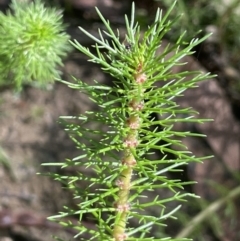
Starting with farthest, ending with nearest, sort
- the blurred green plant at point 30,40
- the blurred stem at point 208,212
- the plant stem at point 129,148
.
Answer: the blurred stem at point 208,212, the blurred green plant at point 30,40, the plant stem at point 129,148

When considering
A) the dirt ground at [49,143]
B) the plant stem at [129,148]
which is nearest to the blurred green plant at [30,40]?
the plant stem at [129,148]

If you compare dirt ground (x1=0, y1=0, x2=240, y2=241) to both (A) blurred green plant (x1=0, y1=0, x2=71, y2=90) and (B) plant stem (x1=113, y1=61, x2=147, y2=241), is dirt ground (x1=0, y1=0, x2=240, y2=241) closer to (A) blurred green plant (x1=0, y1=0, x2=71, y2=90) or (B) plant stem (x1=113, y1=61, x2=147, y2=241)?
(A) blurred green plant (x1=0, y1=0, x2=71, y2=90)

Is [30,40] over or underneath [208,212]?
over

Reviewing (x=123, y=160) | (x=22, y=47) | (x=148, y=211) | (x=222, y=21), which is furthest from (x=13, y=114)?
(x=123, y=160)

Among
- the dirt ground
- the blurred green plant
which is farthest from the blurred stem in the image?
the blurred green plant

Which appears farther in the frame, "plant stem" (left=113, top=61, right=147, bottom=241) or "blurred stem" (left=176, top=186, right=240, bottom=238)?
"blurred stem" (left=176, top=186, right=240, bottom=238)

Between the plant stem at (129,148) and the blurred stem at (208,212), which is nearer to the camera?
the plant stem at (129,148)

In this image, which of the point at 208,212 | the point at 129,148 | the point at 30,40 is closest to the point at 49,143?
the point at 208,212

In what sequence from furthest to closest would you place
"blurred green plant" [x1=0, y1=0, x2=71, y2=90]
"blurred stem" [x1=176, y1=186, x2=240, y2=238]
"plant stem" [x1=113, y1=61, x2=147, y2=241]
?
"blurred stem" [x1=176, y1=186, x2=240, y2=238], "blurred green plant" [x1=0, y1=0, x2=71, y2=90], "plant stem" [x1=113, y1=61, x2=147, y2=241]

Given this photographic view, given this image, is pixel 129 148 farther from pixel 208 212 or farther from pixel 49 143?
pixel 49 143

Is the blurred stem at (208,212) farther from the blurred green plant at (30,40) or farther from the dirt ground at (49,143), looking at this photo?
the blurred green plant at (30,40)

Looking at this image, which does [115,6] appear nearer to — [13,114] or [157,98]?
[13,114]
